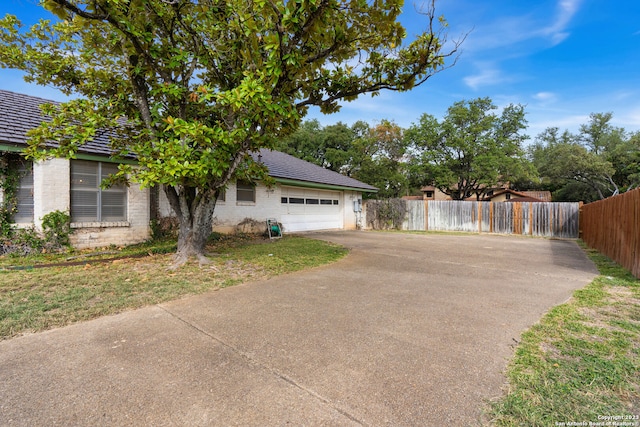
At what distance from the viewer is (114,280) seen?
5.07m

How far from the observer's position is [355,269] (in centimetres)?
643

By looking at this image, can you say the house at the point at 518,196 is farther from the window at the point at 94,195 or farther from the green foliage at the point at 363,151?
the window at the point at 94,195

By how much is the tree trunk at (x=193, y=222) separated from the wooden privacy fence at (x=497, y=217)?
Result: 42.7ft

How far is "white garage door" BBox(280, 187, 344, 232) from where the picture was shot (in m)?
13.9

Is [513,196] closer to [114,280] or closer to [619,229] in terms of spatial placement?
[619,229]

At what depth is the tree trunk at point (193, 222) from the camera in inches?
266

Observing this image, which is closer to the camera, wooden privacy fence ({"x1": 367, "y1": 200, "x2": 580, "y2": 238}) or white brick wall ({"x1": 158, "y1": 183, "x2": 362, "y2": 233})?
white brick wall ({"x1": 158, "y1": 183, "x2": 362, "y2": 233})

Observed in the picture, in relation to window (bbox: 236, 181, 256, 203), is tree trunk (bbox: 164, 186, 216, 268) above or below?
below

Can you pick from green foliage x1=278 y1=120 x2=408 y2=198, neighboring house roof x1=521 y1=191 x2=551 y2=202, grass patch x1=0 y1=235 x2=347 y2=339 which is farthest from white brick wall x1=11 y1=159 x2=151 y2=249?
neighboring house roof x1=521 y1=191 x2=551 y2=202

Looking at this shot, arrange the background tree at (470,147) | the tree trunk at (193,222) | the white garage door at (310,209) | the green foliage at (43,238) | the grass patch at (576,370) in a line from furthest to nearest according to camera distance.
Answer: the background tree at (470,147)
the white garage door at (310,209)
the green foliage at (43,238)
the tree trunk at (193,222)
the grass patch at (576,370)

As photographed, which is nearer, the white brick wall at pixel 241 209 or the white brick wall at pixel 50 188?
the white brick wall at pixel 50 188

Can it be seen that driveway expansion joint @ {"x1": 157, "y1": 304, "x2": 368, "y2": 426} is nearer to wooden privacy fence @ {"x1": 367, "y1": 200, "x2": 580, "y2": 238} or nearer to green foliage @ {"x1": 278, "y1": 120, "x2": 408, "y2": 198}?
wooden privacy fence @ {"x1": 367, "y1": 200, "x2": 580, "y2": 238}

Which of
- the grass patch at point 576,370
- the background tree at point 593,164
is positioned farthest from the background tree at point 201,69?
the background tree at point 593,164

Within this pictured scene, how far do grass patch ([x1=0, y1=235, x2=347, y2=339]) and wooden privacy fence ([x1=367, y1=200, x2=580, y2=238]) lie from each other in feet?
35.2
